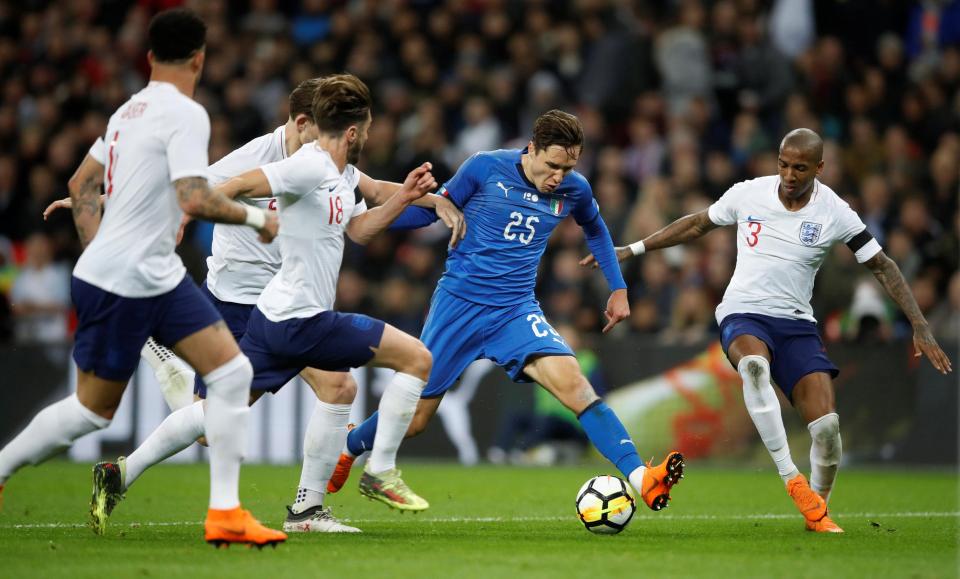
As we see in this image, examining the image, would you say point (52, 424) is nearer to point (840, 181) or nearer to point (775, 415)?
point (775, 415)

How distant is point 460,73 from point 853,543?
10778 mm

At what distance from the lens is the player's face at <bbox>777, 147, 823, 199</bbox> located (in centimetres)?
851

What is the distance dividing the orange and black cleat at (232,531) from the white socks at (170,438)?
1.22m

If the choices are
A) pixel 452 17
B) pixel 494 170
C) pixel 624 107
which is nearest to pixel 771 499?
pixel 494 170

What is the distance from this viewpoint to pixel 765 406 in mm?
8508

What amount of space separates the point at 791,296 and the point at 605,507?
6.50ft

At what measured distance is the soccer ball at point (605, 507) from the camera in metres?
7.84

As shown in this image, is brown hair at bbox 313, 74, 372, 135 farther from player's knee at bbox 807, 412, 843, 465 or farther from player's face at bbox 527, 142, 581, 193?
player's knee at bbox 807, 412, 843, 465

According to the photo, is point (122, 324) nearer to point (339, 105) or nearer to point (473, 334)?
point (339, 105)

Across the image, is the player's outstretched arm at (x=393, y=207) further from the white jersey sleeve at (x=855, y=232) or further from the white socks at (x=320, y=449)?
the white jersey sleeve at (x=855, y=232)

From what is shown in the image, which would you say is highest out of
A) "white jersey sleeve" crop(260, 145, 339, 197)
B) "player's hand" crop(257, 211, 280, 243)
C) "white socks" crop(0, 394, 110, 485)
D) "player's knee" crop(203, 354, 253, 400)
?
"white jersey sleeve" crop(260, 145, 339, 197)

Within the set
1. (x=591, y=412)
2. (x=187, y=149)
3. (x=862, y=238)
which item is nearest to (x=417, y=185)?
(x=187, y=149)

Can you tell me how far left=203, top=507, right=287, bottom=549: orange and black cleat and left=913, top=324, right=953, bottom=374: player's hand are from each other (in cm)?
426

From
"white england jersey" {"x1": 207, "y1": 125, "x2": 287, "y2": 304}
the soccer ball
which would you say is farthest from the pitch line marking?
"white england jersey" {"x1": 207, "y1": 125, "x2": 287, "y2": 304}
